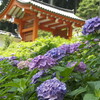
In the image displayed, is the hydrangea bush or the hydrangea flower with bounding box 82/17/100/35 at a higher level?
the hydrangea flower with bounding box 82/17/100/35

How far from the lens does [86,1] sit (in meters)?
22.0

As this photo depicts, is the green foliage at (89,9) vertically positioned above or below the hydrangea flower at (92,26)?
above

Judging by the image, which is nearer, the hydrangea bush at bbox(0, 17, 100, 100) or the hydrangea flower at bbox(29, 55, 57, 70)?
the hydrangea bush at bbox(0, 17, 100, 100)

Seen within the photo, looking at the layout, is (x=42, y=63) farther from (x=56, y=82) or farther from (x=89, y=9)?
(x=89, y=9)

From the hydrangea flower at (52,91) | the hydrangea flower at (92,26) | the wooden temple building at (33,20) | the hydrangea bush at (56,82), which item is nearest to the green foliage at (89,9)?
the wooden temple building at (33,20)

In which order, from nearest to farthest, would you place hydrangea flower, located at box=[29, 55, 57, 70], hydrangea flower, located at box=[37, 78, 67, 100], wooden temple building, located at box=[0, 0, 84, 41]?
hydrangea flower, located at box=[37, 78, 67, 100], hydrangea flower, located at box=[29, 55, 57, 70], wooden temple building, located at box=[0, 0, 84, 41]

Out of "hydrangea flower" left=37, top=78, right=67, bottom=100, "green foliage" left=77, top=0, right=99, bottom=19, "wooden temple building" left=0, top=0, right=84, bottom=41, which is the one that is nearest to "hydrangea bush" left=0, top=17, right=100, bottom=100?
"hydrangea flower" left=37, top=78, right=67, bottom=100

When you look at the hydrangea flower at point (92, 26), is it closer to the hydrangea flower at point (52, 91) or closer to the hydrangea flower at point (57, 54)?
the hydrangea flower at point (57, 54)

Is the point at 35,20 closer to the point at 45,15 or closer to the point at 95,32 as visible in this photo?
the point at 45,15

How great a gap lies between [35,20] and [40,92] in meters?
8.83

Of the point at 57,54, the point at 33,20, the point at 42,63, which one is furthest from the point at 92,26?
the point at 33,20

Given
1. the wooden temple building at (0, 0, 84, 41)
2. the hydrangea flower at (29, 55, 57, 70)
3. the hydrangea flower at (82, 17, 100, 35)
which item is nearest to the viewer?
the hydrangea flower at (29, 55, 57, 70)

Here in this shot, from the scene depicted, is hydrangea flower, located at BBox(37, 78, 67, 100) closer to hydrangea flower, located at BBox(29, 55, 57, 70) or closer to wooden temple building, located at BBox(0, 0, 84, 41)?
hydrangea flower, located at BBox(29, 55, 57, 70)

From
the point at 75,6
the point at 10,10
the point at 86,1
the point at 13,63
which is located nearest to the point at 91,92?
the point at 13,63
